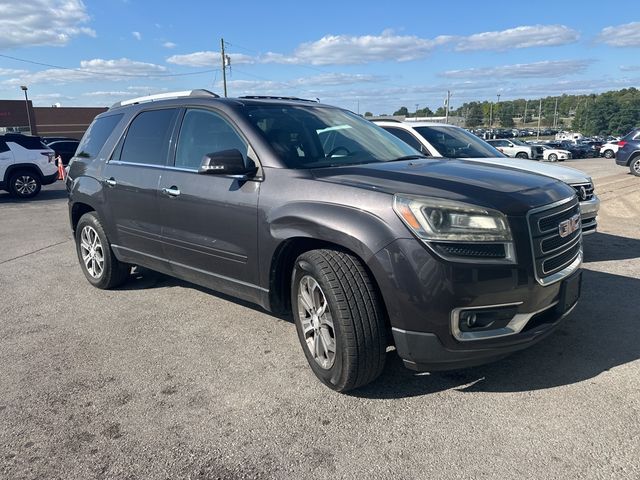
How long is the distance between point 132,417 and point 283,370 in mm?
1003

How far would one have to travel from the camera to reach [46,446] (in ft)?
9.05

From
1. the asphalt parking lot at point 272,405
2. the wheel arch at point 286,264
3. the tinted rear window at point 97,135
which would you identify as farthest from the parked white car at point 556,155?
the wheel arch at point 286,264

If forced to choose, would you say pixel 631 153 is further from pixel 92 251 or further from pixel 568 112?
pixel 568 112

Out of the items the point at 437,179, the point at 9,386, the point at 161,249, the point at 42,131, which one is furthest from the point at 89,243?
the point at 42,131

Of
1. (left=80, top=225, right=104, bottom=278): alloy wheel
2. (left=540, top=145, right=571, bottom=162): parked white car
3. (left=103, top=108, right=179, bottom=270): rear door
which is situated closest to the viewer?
(left=103, top=108, right=179, bottom=270): rear door

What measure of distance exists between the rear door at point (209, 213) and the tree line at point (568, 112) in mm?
76703

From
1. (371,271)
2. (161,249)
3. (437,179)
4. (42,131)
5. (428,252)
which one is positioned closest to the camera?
(428,252)

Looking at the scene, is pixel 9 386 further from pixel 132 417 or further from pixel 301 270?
pixel 301 270

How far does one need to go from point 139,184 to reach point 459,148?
4.83 meters

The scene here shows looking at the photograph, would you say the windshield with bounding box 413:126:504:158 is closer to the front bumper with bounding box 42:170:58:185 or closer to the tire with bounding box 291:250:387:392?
the tire with bounding box 291:250:387:392

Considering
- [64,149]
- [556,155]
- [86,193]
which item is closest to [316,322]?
[86,193]

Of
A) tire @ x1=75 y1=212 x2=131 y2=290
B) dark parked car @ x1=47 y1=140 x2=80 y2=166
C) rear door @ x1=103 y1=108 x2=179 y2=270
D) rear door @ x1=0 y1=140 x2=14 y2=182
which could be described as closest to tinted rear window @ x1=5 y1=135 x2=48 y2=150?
rear door @ x1=0 y1=140 x2=14 y2=182

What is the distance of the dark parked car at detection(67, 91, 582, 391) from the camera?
2.80 meters

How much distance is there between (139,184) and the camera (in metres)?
→ 4.56
